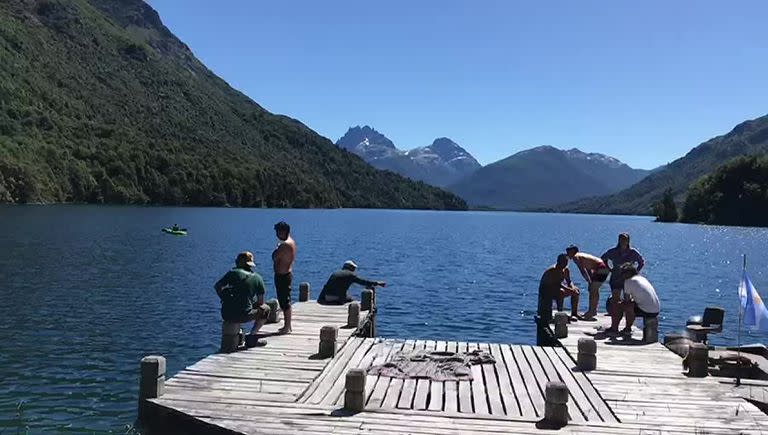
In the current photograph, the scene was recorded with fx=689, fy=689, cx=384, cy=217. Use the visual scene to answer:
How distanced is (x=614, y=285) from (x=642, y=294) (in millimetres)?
2235

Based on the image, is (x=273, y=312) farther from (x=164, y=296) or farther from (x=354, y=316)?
(x=164, y=296)

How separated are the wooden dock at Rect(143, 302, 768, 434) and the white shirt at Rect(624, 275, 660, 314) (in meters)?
1.80

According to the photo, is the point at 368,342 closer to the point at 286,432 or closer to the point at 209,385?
the point at 209,385

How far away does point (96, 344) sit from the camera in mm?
21703

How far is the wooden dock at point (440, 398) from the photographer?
Result: 10483 mm

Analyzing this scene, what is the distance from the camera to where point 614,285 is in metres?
19.8

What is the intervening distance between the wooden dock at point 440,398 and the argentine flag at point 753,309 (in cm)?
137

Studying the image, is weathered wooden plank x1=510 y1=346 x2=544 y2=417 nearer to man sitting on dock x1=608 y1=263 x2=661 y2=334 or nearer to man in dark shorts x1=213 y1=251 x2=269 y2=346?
man sitting on dock x1=608 y1=263 x2=661 y2=334

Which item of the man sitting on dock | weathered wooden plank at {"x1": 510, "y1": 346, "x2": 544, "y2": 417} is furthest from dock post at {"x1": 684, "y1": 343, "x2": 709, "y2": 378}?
the man sitting on dock

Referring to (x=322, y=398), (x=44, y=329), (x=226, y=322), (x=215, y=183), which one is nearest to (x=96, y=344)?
(x=44, y=329)

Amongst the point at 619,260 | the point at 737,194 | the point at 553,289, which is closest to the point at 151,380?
the point at 553,289

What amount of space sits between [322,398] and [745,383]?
346 inches

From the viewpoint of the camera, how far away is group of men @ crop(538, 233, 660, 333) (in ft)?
57.6

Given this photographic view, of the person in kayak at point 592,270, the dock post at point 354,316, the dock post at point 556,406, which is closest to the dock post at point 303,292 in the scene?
the dock post at point 354,316
